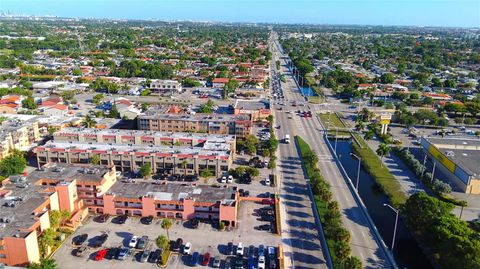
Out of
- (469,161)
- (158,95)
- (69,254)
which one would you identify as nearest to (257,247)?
(69,254)

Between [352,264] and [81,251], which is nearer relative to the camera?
[352,264]

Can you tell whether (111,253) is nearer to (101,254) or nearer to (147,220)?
(101,254)

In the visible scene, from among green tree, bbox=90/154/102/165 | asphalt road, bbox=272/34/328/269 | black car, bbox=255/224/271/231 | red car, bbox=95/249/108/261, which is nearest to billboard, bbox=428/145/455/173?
asphalt road, bbox=272/34/328/269

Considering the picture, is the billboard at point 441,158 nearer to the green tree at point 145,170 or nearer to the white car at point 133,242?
the green tree at point 145,170

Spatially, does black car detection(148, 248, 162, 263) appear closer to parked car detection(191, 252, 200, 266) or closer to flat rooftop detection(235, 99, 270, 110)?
parked car detection(191, 252, 200, 266)

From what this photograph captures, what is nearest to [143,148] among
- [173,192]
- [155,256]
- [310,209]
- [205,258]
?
[173,192]

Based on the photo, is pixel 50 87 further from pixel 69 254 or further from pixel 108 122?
pixel 69 254

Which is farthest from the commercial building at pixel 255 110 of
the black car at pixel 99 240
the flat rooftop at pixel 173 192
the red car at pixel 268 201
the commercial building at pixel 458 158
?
the black car at pixel 99 240
